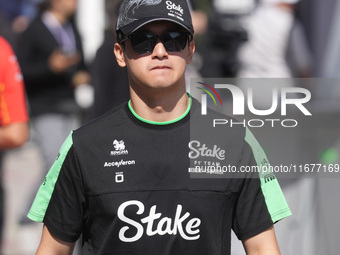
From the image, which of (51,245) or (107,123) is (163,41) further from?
(51,245)

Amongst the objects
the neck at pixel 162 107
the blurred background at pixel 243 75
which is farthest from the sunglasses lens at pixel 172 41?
the blurred background at pixel 243 75

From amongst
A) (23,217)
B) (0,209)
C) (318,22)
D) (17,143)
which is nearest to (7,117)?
(17,143)

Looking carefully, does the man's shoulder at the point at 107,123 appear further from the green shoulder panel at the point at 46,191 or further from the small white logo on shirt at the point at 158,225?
the small white logo on shirt at the point at 158,225

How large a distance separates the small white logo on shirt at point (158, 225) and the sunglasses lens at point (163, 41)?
582 mm

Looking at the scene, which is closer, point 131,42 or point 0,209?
point 131,42

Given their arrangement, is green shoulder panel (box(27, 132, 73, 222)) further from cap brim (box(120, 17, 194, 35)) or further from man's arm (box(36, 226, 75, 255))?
cap brim (box(120, 17, 194, 35))

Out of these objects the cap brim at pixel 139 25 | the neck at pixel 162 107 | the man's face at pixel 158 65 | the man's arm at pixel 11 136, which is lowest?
the man's arm at pixel 11 136

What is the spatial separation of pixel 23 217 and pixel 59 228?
5530mm

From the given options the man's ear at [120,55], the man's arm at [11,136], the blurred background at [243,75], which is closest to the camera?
the man's ear at [120,55]

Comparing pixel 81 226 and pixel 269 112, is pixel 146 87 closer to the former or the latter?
pixel 81 226

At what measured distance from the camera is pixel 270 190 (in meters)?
3.19

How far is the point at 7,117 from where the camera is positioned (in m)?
5.45

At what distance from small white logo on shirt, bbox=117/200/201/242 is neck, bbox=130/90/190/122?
345 millimetres

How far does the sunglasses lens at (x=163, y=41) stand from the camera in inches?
124
